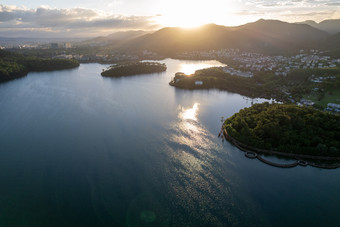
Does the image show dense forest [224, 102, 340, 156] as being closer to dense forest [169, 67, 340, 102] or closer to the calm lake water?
the calm lake water

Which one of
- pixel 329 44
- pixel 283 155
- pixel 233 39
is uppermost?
pixel 233 39

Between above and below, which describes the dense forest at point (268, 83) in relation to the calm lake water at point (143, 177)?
above

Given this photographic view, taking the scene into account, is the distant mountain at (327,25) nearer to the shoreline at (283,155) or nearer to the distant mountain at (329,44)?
the distant mountain at (329,44)

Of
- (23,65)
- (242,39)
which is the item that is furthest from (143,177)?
(242,39)

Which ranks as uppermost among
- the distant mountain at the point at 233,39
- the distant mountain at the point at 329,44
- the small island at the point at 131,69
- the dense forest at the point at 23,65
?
the distant mountain at the point at 233,39

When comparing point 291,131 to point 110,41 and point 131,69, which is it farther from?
point 110,41

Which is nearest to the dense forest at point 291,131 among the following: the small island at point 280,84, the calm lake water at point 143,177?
the calm lake water at point 143,177

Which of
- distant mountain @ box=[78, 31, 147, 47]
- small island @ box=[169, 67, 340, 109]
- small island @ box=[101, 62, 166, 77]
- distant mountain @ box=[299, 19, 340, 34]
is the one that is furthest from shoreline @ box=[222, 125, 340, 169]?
distant mountain @ box=[299, 19, 340, 34]

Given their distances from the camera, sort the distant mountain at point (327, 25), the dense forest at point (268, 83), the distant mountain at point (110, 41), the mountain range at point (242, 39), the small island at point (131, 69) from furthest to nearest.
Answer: the distant mountain at point (327, 25), the distant mountain at point (110, 41), the mountain range at point (242, 39), the small island at point (131, 69), the dense forest at point (268, 83)
